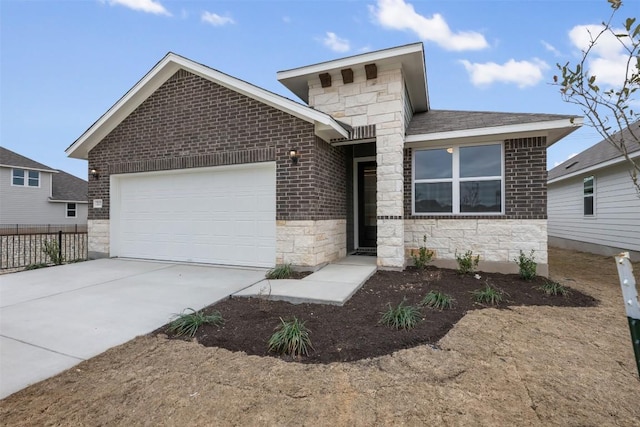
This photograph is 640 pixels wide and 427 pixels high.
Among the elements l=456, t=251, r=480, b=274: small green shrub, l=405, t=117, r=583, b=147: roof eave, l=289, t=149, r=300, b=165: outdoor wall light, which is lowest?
l=456, t=251, r=480, b=274: small green shrub

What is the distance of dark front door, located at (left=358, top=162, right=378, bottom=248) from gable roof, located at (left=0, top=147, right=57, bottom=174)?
2553 centimetres

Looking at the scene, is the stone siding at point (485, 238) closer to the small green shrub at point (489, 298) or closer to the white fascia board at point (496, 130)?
the white fascia board at point (496, 130)

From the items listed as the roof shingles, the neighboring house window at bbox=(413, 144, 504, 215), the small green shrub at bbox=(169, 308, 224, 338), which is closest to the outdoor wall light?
the roof shingles

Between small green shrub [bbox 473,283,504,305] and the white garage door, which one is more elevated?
the white garage door

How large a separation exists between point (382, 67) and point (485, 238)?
15.0 ft

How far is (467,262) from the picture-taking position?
6.95 metres

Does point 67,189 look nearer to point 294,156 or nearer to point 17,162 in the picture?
point 17,162

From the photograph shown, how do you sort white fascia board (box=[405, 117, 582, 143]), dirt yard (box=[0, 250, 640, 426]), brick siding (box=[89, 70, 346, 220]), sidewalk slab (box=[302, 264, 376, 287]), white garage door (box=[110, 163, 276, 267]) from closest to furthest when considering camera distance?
dirt yard (box=[0, 250, 640, 426]), sidewalk slab (box=[302, 264, 376, 287]), white fascia board (box=[405, 117, 582, 143]), brick siding (box=[89, 70, 346, 220]), white garage door (box=[110, 163, 276, 267])

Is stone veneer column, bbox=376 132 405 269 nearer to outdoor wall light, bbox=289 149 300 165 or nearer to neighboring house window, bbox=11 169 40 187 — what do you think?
outdoor wall light, bbox=289 149 300 165

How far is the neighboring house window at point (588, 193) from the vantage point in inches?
481

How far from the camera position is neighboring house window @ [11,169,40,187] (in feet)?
73.3

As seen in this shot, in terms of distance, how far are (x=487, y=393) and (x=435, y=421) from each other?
0.63m

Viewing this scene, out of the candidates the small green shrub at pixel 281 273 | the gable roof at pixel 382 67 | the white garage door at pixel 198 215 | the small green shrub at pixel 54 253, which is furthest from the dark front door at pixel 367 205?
the small green shrub at pixel 54 253

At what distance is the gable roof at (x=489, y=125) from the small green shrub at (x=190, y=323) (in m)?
5.84
